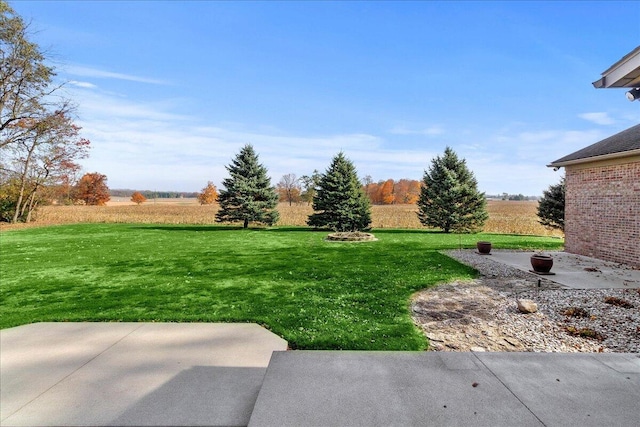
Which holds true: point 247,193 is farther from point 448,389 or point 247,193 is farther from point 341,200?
point 448,389

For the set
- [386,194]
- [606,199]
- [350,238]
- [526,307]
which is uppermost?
[386,194]

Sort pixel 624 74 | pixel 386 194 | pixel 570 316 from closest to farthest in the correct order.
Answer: pixel 624 74, pixel 570 316, pixel 386 194

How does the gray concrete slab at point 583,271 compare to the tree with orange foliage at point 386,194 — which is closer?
the gray concrete slab at point 583,271

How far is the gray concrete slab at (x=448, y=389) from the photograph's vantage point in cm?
238

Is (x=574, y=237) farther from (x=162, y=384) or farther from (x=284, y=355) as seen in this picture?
(x=162, y=384)

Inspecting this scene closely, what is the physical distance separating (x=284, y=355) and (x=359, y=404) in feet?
3.60

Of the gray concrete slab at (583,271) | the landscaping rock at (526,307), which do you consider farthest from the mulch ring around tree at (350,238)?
the landscaping rock at (526,307)

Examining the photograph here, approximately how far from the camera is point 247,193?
2253cm

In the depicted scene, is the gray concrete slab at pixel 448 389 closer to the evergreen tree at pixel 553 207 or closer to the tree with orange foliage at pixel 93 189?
the evergreen tree at pixel 553 207

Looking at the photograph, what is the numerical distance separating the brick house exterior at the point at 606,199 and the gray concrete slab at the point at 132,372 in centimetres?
1188

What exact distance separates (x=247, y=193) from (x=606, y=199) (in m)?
19.1

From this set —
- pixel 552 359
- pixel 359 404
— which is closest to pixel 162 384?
pixel 359 404

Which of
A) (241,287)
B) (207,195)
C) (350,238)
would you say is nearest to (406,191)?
(207,195)

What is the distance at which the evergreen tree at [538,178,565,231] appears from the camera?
21.1 metres
